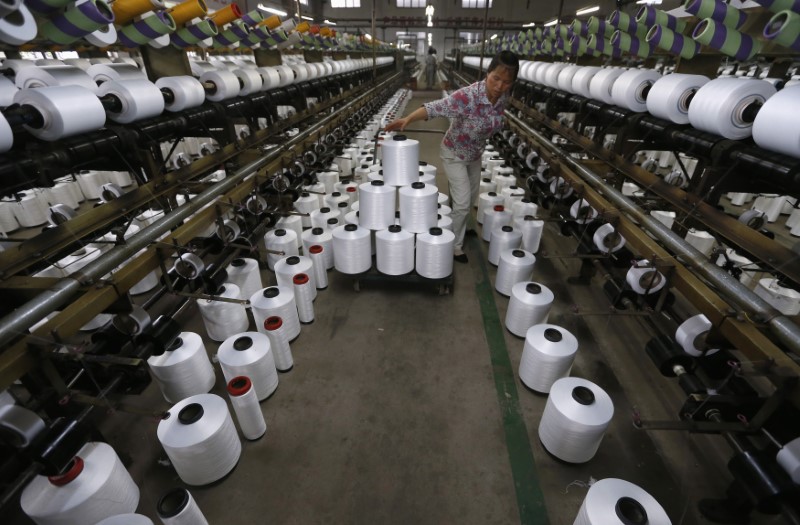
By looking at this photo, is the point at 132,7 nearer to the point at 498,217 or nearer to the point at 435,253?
the point at 435,253

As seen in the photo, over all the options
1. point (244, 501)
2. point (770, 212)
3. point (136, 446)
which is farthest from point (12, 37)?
point (770, 212)

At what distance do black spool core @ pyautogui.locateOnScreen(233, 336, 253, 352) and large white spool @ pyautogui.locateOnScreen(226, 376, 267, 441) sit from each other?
0.19 meters

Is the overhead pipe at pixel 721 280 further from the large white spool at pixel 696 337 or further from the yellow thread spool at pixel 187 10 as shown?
the yellow thread spool at pixel 187 10

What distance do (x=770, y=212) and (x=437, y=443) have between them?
5119 mm

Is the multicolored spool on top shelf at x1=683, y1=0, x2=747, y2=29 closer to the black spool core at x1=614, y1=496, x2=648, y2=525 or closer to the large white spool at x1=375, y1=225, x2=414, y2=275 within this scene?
the large white spool at x1=375, y1=225, x2=414, y2=275

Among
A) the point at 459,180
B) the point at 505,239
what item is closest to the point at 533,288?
the point at 505,239

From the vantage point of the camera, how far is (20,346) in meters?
1.21

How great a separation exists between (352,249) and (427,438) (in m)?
1.42

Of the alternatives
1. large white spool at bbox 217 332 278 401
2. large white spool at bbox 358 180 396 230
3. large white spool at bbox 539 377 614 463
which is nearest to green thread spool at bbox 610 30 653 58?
large white spool at bbox 358 180 396 230

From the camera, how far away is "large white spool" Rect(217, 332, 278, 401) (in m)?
1.92

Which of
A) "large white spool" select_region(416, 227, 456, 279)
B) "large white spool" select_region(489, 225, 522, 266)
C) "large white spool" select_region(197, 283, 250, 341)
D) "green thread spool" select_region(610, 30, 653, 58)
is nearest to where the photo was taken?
"large white spool" select_region(197, 283, 250, 341)

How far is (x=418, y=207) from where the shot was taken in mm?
2754

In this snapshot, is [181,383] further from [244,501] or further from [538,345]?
[538,345]

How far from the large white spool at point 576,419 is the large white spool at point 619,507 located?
295 mm
